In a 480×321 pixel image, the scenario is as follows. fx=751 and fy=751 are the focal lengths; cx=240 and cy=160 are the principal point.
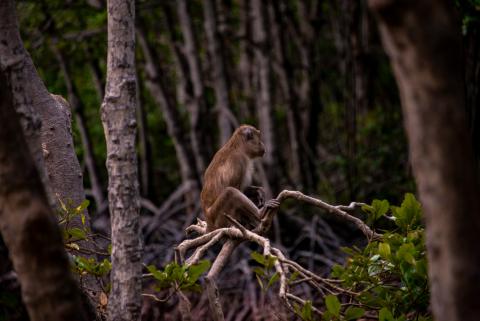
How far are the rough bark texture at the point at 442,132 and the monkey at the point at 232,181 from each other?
4.39 metres

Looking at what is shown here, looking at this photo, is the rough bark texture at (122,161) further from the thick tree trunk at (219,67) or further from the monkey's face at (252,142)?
the thick tree trunk at (219,67)

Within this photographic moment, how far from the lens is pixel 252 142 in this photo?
8258 mm

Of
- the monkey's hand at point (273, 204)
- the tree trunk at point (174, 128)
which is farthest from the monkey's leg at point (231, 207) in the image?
the tree trunk at point (174, 128)

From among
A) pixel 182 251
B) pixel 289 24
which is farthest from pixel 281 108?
pixel 182 251

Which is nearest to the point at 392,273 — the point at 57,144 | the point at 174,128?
the point at 57,144

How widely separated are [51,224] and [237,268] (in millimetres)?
8772

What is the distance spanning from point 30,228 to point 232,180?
495cm

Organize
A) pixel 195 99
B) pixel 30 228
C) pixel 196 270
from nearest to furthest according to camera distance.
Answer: pixel 30 228 → pixel 196 270 → pixel 195 99

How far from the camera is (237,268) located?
Result: 37.1 ft

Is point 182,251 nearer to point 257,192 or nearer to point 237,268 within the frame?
point 257,192

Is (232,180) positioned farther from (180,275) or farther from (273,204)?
(180,275)

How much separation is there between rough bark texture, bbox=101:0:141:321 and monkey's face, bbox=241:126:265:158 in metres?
3.85

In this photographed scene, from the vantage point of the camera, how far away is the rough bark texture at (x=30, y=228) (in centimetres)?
267

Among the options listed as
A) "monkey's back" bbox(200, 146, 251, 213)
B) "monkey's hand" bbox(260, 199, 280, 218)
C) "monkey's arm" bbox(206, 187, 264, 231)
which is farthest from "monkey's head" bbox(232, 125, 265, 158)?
"monkey's hand" bbox(260, 199, 280, 218)
